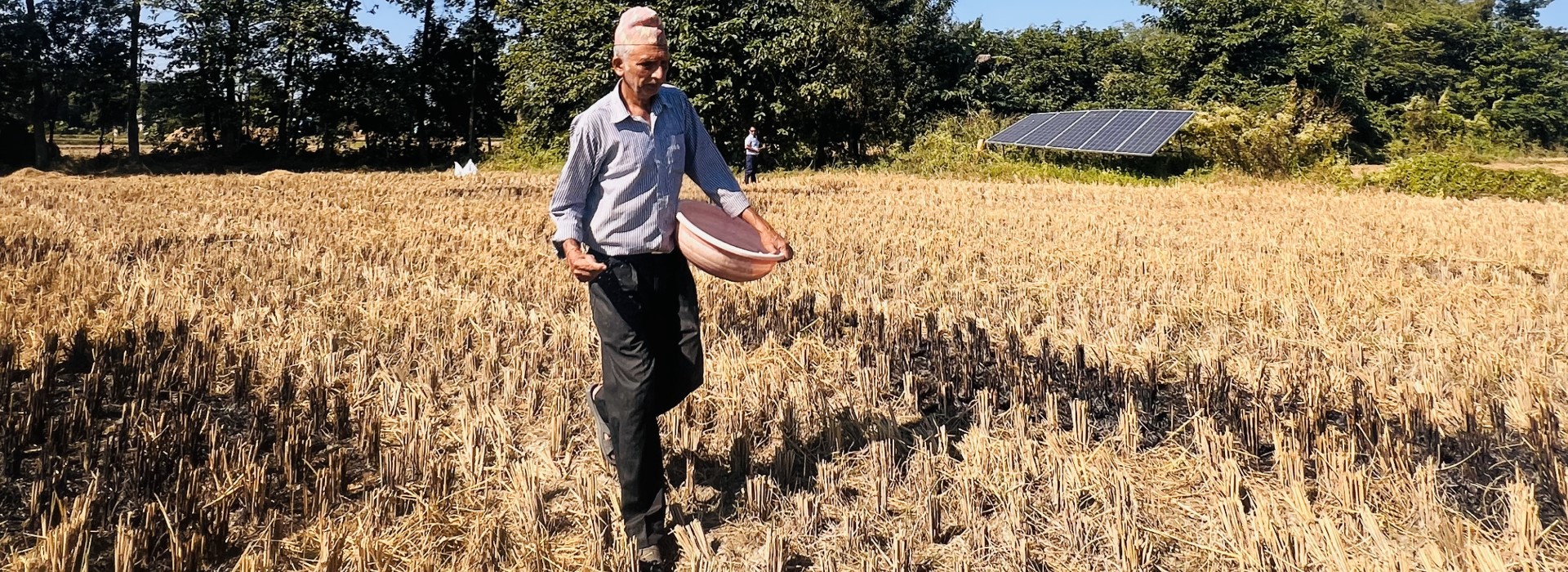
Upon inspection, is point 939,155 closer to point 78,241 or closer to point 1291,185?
point 1291,185

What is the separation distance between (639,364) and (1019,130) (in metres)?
19.1

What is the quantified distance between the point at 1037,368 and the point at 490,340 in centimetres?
262

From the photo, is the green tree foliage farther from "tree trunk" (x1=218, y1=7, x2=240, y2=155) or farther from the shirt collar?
the shirt collar

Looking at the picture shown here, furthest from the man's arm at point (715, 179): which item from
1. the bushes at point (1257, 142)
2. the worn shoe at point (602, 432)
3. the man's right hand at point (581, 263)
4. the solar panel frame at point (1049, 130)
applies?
the bushes at point (1257, 142)

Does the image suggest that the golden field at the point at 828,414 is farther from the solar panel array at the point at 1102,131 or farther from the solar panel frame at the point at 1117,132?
the solar panel frame at the point at 1117,132

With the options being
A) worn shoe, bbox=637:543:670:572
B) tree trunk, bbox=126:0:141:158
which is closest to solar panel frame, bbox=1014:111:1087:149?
worn shoe, bbox=637:543:670:572

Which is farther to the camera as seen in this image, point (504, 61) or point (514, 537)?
point (504, 61)

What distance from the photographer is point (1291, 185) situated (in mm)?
15211

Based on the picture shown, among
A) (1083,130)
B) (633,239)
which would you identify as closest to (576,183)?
(633,239)

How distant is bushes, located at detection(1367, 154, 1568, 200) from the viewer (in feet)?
44.3

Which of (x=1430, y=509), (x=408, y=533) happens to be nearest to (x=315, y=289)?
(x=408, y=533)

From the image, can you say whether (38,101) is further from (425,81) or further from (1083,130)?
(1083,130)

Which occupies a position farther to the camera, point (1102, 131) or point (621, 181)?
point (1102, 131)

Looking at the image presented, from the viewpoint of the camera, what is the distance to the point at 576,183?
256 cm
